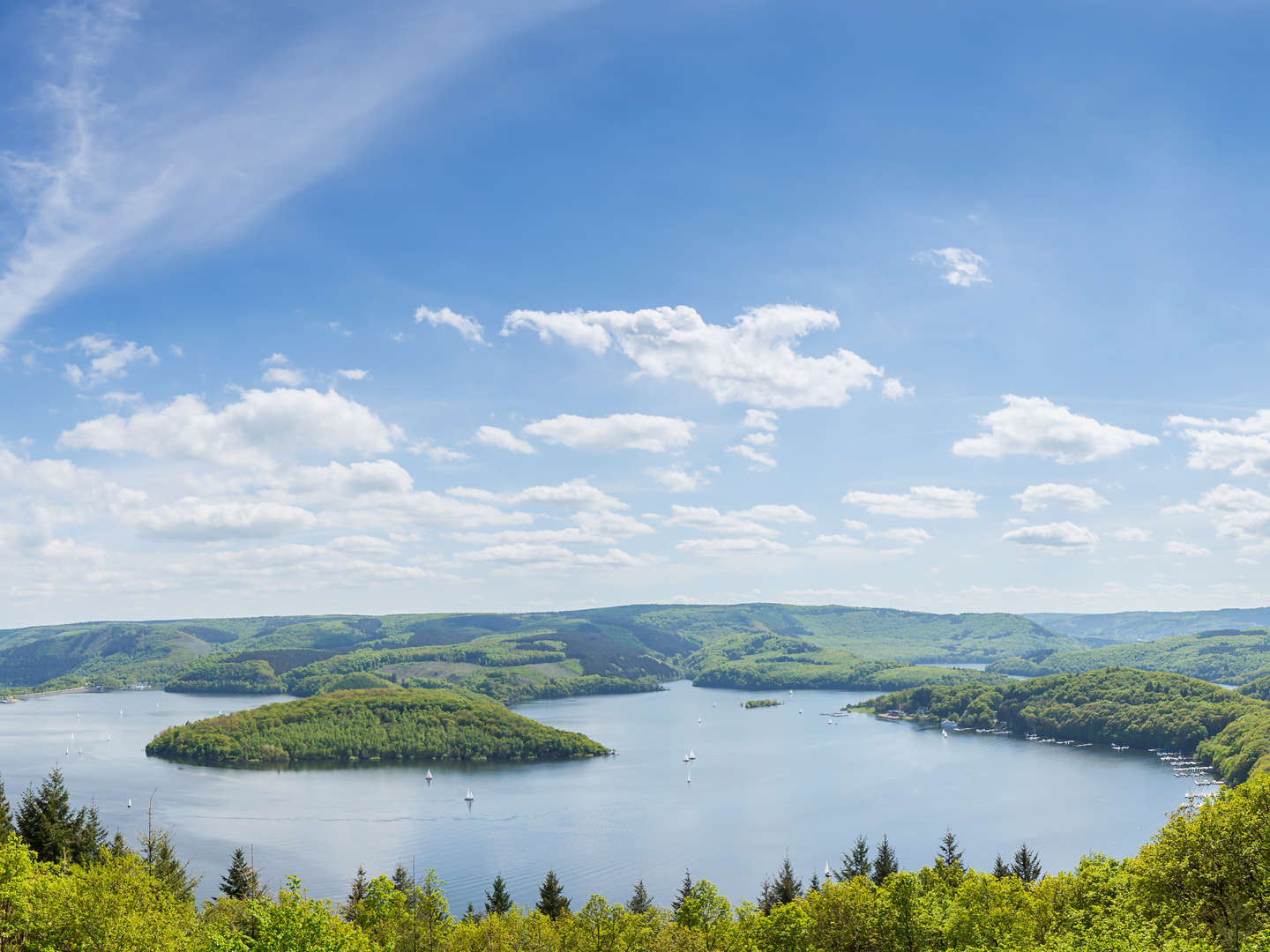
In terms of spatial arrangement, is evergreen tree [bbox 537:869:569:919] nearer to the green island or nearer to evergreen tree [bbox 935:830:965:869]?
evergreen tree [bbox 935:830:965:869]

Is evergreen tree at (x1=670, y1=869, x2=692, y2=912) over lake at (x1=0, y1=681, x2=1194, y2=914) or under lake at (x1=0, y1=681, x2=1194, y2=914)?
over

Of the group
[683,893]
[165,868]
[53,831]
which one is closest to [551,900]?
[683,893]

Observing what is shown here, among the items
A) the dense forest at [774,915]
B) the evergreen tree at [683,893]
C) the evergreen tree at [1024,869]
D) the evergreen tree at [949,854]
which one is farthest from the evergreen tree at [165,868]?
the evergreen tree at [1024,869]

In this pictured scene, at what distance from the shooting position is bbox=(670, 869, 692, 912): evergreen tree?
68.7m

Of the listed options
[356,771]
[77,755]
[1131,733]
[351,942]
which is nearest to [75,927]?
[351,942]

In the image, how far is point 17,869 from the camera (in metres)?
34.3

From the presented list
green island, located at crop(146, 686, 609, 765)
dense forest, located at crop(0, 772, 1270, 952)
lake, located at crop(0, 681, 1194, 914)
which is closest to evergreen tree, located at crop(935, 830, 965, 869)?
lake, located at crop(0, 681, 1194, 914)

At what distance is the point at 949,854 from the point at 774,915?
4708cm

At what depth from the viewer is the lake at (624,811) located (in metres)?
96.9

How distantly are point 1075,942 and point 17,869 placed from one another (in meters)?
39.2

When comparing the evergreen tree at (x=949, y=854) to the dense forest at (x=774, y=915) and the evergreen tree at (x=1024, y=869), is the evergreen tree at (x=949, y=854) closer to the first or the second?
A: the evergreen tree at (x=1024, y=869)

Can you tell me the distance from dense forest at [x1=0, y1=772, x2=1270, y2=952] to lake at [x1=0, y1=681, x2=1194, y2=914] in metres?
39.1

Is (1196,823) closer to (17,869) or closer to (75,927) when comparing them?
(75,927)

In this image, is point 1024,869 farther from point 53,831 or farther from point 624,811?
point 53,831
